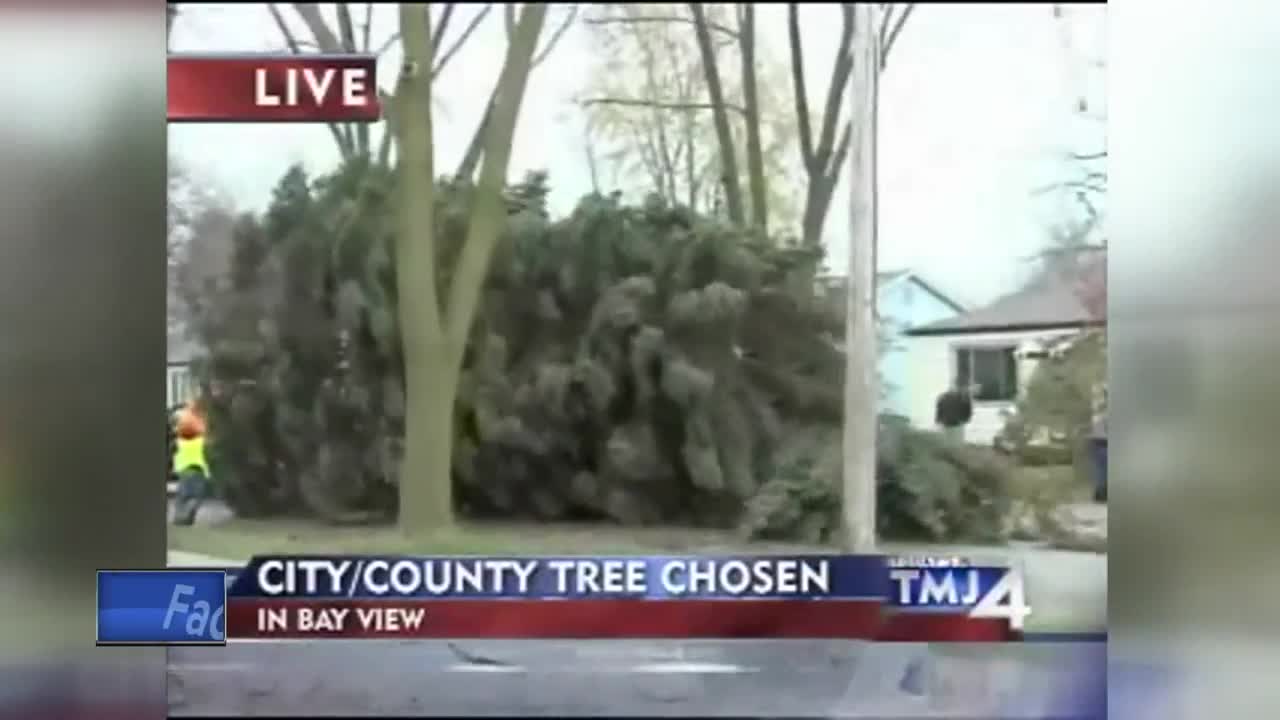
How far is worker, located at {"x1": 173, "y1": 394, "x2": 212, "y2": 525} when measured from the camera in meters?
2.30

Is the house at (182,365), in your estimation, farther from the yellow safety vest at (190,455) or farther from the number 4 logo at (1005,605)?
the number 4 logo at (1005,605)

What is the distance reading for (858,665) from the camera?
87.0 inches

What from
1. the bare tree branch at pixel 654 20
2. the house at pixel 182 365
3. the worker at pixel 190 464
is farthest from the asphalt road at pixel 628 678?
the bare tree branch at pixel 654 20

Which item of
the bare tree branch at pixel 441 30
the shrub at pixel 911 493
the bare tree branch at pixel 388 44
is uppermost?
the bare tree branch at pixel 441 30

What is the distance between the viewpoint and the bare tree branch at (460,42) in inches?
99.6

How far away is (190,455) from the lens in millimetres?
2361

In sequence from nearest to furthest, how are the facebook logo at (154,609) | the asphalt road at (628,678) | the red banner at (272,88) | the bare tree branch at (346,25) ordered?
the facebook logo at (154,609) → the red banner at (272,88) → the asphalt road at (628,678) → the bare tree branch at (346,25)

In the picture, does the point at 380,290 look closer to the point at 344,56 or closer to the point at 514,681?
the point at 344,56

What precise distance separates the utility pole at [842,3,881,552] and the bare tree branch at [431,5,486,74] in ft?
2.13

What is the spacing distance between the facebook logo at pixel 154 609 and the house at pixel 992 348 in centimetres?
122

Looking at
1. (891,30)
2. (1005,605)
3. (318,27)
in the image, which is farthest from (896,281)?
(318,27)

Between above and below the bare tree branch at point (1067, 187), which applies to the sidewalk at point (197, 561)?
below

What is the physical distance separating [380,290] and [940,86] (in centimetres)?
101

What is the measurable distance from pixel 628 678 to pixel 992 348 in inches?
32.0
